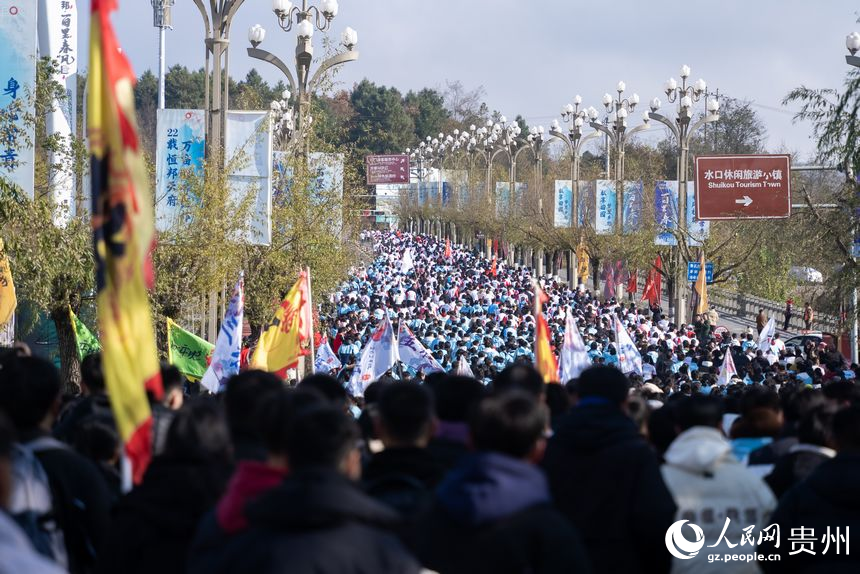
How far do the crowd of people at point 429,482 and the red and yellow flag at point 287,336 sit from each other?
7.14 m

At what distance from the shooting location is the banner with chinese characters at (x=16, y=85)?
13242 mm

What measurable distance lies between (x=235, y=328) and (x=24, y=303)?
270 inches

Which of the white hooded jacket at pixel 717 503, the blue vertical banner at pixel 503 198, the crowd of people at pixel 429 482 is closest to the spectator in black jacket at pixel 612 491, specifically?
the crowd of people at pixel 429 482

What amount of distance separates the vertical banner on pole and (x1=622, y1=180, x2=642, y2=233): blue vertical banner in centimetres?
2506

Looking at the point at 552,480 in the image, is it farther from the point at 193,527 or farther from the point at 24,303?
the point at 24,303

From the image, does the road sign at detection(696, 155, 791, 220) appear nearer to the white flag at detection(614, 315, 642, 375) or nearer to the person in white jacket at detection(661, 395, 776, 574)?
the white flag at detection(614, 315, 642, 375)

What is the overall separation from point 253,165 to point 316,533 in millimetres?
16680

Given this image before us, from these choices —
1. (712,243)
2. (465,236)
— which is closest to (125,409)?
(712,243)

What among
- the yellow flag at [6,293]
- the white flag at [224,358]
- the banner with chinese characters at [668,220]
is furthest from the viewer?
the banner with chinese characters at [668,220]

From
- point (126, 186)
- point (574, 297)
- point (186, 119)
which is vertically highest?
point (186, 119)

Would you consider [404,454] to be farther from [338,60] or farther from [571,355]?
[338,60]

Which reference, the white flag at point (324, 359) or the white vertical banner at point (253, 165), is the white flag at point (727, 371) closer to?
the white flag at point (324, 359)

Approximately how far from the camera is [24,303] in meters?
18.8
